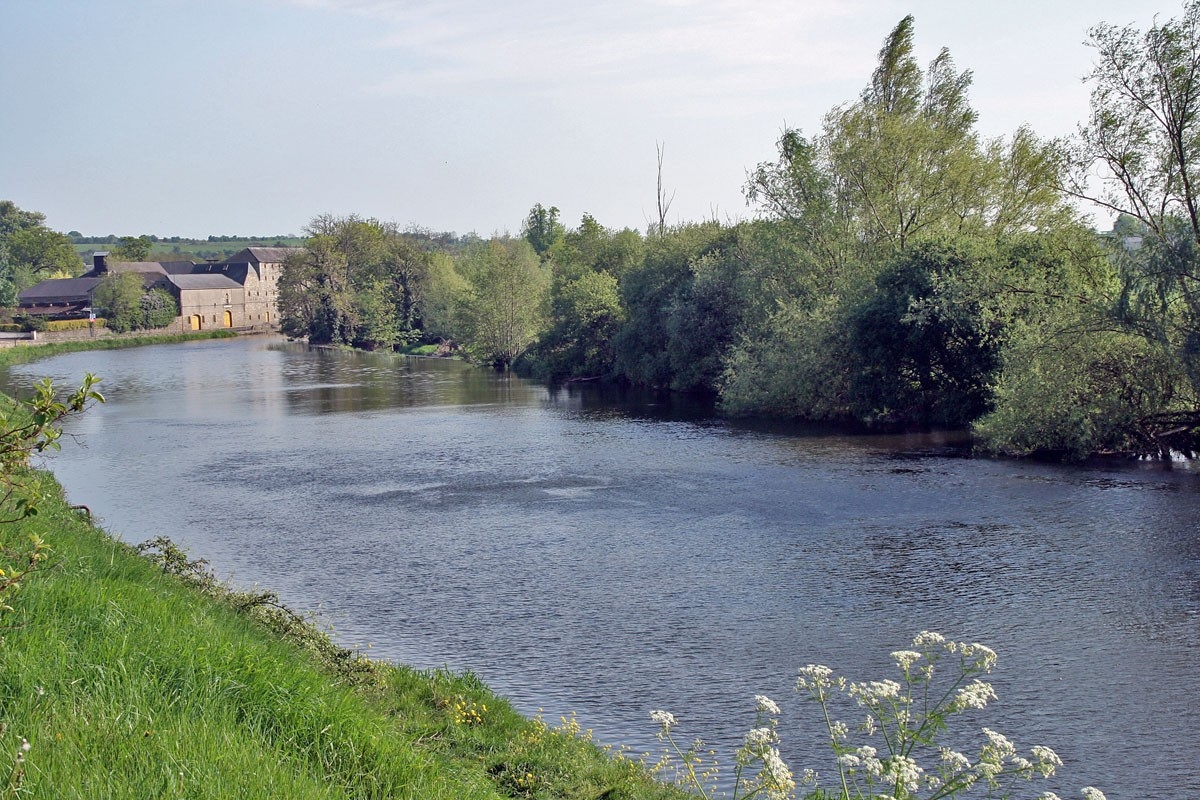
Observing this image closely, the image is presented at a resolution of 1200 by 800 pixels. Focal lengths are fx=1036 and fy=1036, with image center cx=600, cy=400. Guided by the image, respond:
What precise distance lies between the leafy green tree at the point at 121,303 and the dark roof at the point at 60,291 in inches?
246

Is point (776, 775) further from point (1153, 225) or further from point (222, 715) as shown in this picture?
point (1153, 225)

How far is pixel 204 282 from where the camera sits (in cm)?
11762

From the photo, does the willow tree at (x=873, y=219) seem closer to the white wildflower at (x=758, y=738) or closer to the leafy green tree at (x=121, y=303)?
the white wildflower at (x=758, y=738)

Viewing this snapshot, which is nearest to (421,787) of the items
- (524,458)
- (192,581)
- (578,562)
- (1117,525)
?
(192,581)

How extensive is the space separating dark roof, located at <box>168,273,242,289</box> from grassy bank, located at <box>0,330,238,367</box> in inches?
371

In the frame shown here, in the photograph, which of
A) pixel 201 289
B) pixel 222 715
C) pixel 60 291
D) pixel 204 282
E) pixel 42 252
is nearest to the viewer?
pixel 222 715

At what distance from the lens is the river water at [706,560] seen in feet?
39.2

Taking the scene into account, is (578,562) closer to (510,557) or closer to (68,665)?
(510,557)

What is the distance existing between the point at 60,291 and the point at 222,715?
119 m

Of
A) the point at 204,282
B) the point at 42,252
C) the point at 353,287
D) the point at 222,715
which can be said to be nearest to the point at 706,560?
the point at 222,715

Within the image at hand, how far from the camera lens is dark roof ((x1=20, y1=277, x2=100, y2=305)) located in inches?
4279

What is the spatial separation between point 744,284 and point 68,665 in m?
39.8

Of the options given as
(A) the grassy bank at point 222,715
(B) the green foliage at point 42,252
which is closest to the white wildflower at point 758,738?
(A) the grassy bank at point 222,715

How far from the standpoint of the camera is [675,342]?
159ft
